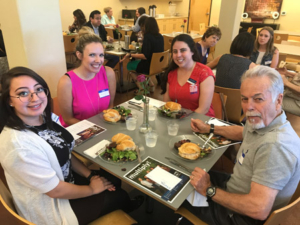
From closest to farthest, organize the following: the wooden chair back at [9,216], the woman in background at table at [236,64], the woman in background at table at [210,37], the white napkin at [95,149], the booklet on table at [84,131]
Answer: the wooden chair back at [9,216] → the white napkin at [95,149] → the booklet on table at [84,131] → the woman in background at table at [236,64] → the woman in background at table at [210,37]

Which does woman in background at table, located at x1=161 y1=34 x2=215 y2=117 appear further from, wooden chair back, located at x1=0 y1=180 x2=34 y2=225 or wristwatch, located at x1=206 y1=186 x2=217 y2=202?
wooden chair back, located at x1=0 y1=180 x2=34 y2=225

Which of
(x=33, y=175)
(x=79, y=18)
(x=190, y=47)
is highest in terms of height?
(x=79, y=18)

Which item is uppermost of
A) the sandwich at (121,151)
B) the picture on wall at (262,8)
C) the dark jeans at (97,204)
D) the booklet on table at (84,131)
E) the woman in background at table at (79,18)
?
the picture on wall at (262,8)

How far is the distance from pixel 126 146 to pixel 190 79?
3.55 ft

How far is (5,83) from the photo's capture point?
1.08 m

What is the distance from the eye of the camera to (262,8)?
8.48 meters

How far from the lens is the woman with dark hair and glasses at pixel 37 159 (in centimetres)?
101

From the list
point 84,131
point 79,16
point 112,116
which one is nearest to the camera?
point 84,131

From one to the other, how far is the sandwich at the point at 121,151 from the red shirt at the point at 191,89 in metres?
0.97

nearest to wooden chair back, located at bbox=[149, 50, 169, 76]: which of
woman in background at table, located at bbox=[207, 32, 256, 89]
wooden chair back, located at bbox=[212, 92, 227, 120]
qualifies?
woman in background at table, located at bbox=[207, 32, 256, 89]

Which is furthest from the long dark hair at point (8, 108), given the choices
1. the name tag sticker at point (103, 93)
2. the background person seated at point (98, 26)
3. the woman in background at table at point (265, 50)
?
the background person seated at point (98, 26)

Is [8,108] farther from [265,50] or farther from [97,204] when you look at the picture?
[265,50]

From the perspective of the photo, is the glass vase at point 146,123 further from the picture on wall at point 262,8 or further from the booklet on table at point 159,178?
the picture on wall at point 262,8

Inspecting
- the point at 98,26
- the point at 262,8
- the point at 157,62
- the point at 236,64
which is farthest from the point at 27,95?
the point at 262,8
